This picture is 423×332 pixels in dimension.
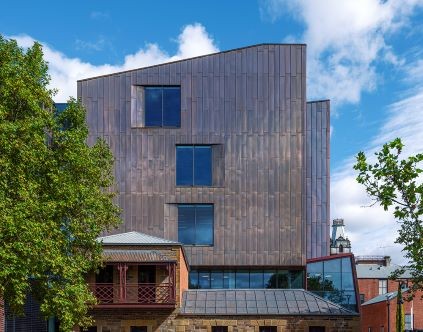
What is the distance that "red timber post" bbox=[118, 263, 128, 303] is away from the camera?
→ 28203 mm

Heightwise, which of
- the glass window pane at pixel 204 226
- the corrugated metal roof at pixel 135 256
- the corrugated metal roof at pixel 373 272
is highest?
the glass window pane at pixel 204 226

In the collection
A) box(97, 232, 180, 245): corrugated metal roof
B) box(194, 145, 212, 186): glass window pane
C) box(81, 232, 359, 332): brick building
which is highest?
box(194, 145, 212, 186): glass window pane

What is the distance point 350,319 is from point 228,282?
7.47m

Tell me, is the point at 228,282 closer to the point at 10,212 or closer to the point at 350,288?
the point at 350,288

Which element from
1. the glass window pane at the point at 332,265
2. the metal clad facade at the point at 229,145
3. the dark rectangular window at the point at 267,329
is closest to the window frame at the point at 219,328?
the dark rectangular window at the point at 267,329

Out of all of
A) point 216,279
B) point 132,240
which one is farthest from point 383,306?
point 132,240

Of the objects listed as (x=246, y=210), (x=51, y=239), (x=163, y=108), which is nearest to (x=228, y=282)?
(x=246, y=210)

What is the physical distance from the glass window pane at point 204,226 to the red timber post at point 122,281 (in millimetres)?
6790

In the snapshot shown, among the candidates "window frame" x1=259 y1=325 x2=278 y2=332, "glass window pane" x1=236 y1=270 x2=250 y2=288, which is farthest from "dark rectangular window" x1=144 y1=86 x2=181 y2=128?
"window frame" x1=259 y1=325 x2=278 y2=332

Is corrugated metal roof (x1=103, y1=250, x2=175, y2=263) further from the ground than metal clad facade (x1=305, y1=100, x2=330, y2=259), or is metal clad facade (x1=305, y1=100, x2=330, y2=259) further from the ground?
metal clad facade (x1=305, y1=100, x2=330, y2=259)

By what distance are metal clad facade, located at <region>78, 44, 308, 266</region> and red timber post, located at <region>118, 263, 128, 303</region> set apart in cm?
621

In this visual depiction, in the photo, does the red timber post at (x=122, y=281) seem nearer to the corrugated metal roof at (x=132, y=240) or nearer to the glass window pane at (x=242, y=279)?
the corrugated metal roof at (x=132, y=240)

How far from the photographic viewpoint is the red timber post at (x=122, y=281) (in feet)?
92.5

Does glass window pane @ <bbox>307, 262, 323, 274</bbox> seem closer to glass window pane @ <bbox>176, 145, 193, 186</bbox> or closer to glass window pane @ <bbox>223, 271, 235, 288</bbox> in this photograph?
glass window pane @ <bbox>223, 271, 235, 288</bbox>
